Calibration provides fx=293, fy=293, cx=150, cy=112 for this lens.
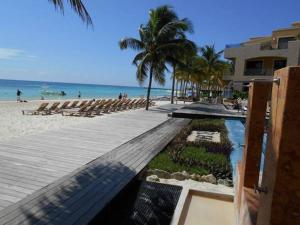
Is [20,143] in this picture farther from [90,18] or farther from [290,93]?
[290,93]

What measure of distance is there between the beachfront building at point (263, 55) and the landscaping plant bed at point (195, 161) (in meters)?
22.3

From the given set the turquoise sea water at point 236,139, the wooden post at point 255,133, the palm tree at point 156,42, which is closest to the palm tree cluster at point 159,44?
the palm tree at point 156,42

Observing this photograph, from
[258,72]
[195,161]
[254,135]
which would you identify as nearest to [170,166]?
[195,161]

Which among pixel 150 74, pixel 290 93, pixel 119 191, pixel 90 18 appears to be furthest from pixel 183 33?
pixel 290 93

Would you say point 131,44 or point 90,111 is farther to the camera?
point 131,44

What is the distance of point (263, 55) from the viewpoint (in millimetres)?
30844

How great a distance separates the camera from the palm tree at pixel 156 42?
2036cm

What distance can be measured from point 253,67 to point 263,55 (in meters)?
2.93

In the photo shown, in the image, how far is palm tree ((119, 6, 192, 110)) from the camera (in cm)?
2036

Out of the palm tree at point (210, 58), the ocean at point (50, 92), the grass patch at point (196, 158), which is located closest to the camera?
the grass patch at point (196, 158)

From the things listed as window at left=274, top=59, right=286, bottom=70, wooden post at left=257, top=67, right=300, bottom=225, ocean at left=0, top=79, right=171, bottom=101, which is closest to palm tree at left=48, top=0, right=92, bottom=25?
wooden post at left=257, top=67, right=300, bottom=225

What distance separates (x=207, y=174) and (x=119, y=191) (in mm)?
2562

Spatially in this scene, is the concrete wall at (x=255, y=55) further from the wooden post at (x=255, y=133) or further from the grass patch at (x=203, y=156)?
the wooden post at (x=255, y=133)

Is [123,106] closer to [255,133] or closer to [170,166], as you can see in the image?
[170,166]
